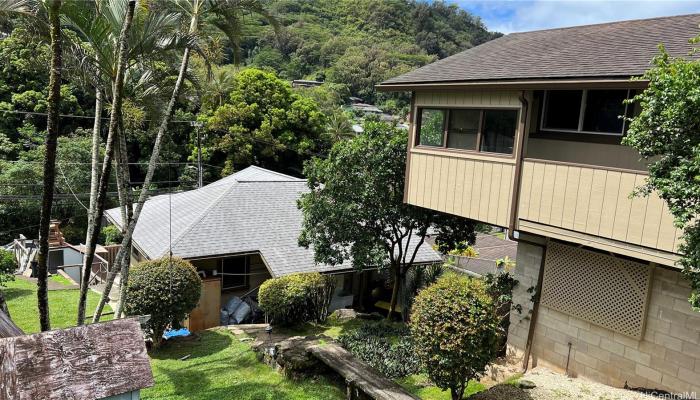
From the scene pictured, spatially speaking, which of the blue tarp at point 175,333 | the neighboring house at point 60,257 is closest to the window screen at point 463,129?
the blue tarp at point 175,333

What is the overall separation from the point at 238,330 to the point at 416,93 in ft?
27.1

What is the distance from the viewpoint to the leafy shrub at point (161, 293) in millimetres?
11133

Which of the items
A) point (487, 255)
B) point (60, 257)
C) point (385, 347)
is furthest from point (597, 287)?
point (60, 257)

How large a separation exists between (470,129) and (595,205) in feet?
10.6

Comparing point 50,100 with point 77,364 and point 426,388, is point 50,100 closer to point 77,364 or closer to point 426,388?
point 77,364

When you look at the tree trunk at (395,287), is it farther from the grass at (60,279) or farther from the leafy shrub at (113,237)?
the leafy shrub at (113,237)

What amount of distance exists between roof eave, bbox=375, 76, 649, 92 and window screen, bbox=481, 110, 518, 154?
66 centimetres

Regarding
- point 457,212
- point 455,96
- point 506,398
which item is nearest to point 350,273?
point 457,212

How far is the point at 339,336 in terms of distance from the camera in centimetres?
1199

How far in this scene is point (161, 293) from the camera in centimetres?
1125

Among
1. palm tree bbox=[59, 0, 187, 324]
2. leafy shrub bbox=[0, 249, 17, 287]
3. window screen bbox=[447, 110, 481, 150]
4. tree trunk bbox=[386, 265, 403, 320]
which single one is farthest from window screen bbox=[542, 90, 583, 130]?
leafy shrub bbox=[0, 249, 17, 287]

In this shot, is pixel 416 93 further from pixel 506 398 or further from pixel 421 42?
pixel 421 42

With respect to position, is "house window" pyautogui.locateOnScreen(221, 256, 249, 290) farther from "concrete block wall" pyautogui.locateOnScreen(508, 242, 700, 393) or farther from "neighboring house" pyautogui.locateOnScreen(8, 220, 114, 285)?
"concrete block wall" pyautogui.locateOnScreen(508, 242, 700, 393)

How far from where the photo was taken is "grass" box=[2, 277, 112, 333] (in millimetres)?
13688
